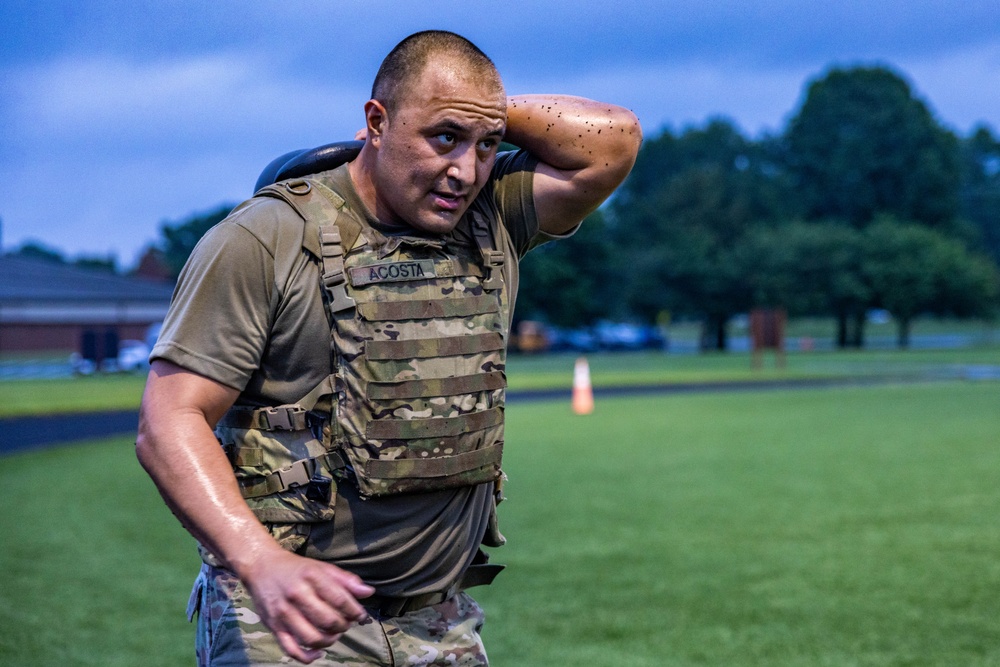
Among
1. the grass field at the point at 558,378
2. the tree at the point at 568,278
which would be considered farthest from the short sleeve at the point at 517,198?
the tree at the point at 568,278

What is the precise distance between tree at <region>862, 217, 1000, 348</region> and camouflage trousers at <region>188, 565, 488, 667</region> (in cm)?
6482

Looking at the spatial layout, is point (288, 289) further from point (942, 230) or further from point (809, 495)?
point (942, 230)

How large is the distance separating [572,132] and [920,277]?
215ft

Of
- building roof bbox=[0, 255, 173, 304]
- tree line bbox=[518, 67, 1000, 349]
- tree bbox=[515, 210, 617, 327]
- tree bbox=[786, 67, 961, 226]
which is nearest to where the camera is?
building roof bbox=[0, 255, 173, 304]

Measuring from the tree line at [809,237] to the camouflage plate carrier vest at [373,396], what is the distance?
62.8m

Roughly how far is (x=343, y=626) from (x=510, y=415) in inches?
694

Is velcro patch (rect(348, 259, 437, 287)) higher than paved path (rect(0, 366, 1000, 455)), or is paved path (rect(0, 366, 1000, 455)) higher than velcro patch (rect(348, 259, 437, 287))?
velcro patch (rect(348, 259, 437, 287))

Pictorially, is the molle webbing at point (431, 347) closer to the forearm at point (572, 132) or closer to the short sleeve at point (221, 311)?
the short sleeve at point (221, 311)

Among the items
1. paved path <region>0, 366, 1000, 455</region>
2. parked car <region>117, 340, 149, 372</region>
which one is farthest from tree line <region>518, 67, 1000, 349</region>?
paved path <region>0, 366, 1000, 455</region>

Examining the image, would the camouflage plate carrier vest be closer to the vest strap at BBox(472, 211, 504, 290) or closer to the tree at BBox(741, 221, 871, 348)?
the vest strap at BBox(472, 211, 504, 290)

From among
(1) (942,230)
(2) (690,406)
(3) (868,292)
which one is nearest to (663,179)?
(1) (942,230)

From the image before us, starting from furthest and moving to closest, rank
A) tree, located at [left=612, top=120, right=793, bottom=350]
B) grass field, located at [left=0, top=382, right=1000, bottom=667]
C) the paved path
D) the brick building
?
tree, located at [left=612, top=120, right=793, bottom=350] < the brick building < the paved path < grass field, located at [left=0, top=382, right=1000, bottom=667]

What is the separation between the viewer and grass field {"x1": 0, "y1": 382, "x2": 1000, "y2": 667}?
589cm

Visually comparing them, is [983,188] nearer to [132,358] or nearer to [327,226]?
[132,358]
